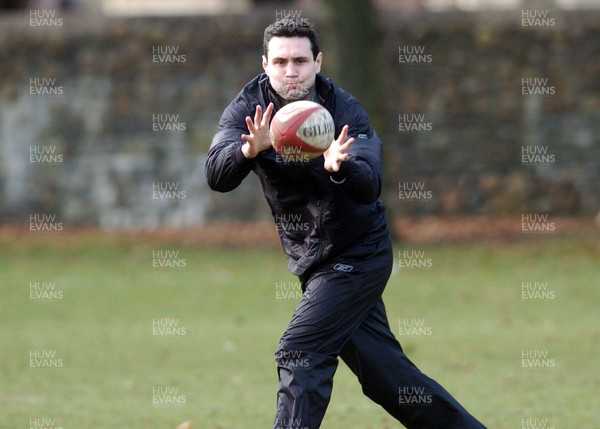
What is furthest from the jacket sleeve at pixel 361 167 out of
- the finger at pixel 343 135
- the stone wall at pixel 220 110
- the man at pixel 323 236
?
the stone wall at pixel 220 110

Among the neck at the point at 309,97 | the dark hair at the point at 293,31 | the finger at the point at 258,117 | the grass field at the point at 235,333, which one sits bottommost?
the grass field at the point at 235,333

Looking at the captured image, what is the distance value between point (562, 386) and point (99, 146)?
13.9 m

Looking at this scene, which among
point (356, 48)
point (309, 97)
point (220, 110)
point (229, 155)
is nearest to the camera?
point (229, 155)

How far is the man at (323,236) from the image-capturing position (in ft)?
20.4

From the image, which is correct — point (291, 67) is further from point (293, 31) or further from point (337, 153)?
point (337, 153)

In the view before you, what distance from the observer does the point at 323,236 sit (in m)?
6.56

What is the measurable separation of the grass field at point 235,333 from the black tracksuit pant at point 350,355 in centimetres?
210

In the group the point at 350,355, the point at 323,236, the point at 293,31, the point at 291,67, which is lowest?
the point at 350,355

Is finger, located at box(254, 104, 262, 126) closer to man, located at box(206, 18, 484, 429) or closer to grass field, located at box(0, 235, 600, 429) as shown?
man, located at box(206, 18, 484, 429)

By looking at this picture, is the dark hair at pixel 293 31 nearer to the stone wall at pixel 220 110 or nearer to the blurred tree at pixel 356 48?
the blurred tree at pixel 356 48

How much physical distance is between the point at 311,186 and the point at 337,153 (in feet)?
1.54

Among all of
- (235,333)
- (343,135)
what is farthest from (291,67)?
(235,333)

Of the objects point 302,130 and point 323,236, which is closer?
point 302,130

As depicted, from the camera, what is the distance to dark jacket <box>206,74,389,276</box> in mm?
6336
